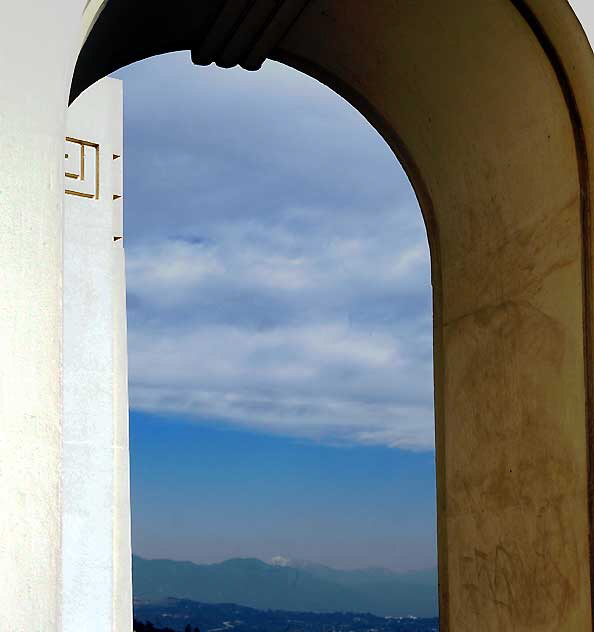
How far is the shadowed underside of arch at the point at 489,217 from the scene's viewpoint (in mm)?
4691

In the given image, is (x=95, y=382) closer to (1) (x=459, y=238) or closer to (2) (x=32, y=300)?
(1) (x=459, y=238)

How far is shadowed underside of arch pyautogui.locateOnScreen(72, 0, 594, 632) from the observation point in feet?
15.4

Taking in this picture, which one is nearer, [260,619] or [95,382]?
[95,382]

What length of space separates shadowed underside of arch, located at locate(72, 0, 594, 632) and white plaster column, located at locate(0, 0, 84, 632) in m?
1.48

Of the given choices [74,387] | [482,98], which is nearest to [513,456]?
[482,98]

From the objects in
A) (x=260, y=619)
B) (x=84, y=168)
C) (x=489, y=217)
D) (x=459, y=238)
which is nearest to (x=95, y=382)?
(x=84, y=168)

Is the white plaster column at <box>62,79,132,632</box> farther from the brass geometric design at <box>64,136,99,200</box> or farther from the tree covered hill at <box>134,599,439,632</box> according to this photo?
the tree covered hill at <box>134,599,439,632</box>

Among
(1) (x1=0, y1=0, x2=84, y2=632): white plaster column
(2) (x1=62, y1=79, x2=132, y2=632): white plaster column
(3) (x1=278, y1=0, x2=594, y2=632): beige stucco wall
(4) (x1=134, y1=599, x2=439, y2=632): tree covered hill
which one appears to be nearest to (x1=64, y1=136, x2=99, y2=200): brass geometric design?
(2) (x1=62, y1=79, x2=132, y2=632): white plaster column

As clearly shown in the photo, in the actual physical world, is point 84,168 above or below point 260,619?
above

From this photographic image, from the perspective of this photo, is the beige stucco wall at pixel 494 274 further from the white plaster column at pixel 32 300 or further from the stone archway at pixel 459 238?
the white plaster column at pixel 32 300

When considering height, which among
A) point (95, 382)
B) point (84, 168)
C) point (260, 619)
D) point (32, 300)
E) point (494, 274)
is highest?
point (84, 168)

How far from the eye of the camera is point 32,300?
3445 mm

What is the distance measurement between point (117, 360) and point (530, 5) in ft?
35.9

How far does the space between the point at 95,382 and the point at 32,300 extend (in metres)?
11.5
